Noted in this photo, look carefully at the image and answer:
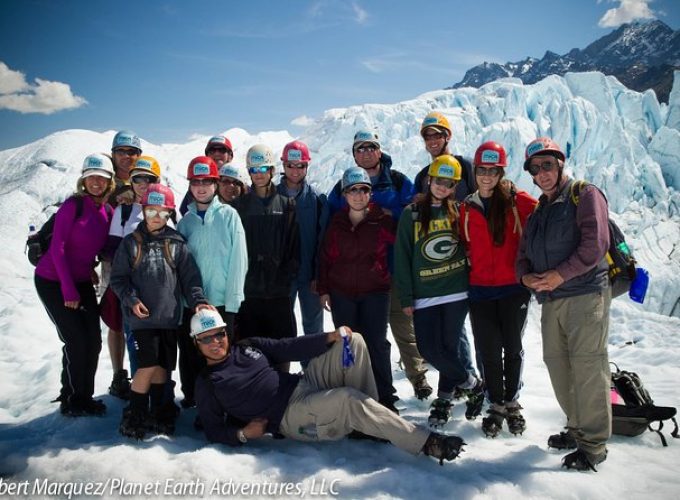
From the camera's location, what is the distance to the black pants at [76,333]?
3.45 meters

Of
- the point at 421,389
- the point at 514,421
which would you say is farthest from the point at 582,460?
the point at 421,389

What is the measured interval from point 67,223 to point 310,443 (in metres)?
2.74

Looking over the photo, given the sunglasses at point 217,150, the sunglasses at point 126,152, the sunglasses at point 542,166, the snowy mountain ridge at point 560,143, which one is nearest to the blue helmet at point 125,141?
the sunglasses at point 126,152

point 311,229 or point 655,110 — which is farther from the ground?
point 655,110

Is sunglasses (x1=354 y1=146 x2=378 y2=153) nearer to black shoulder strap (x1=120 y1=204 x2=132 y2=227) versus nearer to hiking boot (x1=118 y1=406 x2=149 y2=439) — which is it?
black shoulder strap (x1=120 y1=204 x2=132 y2=227)

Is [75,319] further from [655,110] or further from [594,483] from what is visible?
[655,110]

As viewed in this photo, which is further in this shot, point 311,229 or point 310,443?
point 311,229

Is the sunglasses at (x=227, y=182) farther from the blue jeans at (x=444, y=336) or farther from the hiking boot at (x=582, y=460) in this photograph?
the hiking boot at (x=582, y=460)

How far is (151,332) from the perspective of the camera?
3158 mm

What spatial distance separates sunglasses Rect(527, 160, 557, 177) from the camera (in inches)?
116

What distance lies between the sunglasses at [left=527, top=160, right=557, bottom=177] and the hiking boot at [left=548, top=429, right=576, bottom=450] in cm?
202

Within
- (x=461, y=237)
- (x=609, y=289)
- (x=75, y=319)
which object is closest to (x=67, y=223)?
(x=75, y=319)

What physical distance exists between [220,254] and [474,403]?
8.60ft

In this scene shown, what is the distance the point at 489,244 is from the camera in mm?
3268
